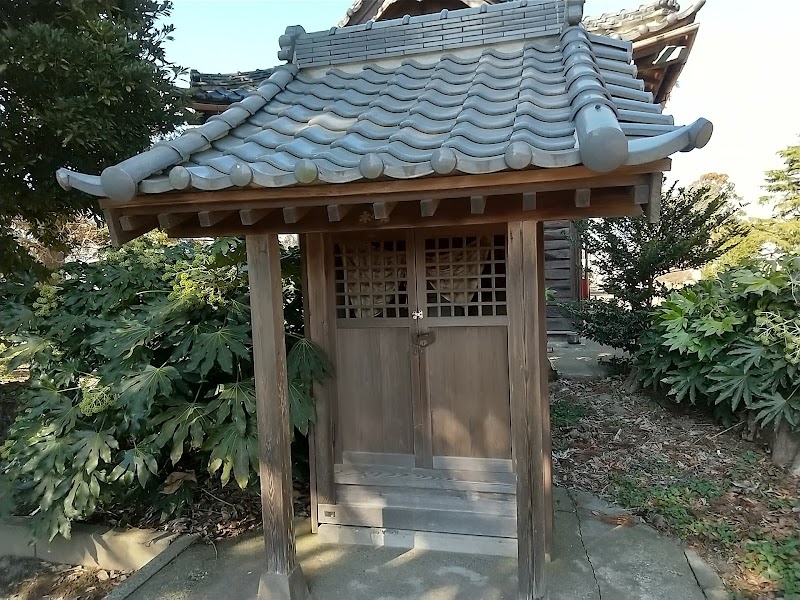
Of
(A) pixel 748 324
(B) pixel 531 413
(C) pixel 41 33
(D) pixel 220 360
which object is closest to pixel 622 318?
(A) pixel 748 324

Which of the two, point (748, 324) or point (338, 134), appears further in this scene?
point (748, 324)

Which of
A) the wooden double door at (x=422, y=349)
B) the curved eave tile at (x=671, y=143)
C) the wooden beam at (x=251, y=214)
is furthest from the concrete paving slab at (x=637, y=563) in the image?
the wooden beam at (x=251, y=214)

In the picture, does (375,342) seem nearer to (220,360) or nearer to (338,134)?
(220,360)

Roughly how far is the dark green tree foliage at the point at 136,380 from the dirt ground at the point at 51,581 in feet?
1.67

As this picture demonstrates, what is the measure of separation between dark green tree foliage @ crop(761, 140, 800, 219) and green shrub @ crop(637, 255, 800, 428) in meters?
9.26

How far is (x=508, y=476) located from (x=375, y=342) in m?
1.31

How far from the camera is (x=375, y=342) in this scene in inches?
150

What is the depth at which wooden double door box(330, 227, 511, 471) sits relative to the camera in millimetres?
3623

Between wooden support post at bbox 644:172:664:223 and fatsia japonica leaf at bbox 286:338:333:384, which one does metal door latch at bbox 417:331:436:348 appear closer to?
fatsia japonica leaf at bbox 286:338:333:384

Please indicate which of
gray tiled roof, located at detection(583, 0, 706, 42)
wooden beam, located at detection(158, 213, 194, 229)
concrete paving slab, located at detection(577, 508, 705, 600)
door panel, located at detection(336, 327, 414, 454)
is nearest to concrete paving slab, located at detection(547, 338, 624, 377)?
concrete paving slab, located at detection(577, 508, 705, 600)

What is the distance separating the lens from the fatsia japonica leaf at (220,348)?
3658 millimetres

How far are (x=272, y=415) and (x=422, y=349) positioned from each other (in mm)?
1156

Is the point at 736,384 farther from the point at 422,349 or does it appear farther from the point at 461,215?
the point at 461,215

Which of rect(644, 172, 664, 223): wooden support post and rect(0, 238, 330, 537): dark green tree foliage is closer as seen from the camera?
rect(644, 172, 664, 223): wooden support post
